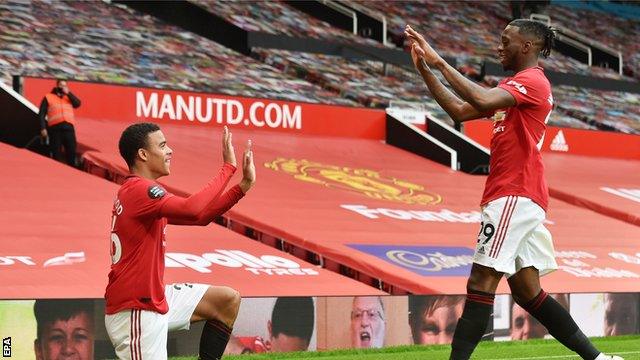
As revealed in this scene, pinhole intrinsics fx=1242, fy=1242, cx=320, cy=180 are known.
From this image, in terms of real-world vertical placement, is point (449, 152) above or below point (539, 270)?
below

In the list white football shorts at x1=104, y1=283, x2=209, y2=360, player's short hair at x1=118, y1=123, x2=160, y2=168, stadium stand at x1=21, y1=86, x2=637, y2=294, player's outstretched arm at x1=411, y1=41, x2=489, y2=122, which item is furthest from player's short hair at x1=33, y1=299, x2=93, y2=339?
stadium stand at x1=21, y1=86, x2=637, y2=294

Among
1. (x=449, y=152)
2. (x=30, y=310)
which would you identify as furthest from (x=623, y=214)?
(x=30, y=310)

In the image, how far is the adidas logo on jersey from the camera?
73.2 feet

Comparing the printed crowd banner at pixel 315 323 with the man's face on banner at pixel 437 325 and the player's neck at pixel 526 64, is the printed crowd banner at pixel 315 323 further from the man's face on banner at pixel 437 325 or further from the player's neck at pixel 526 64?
the player's neck at pixel 526 64

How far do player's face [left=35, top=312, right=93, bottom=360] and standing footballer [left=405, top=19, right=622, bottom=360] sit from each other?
325 centimetres

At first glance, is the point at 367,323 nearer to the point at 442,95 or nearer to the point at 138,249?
the point at 442,95

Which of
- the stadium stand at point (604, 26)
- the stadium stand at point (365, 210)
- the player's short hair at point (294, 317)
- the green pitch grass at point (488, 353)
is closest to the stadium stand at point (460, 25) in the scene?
the stadium stand at point (604, 26)

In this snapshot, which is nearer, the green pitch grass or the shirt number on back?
the shirt number on back

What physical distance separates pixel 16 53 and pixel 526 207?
13.4 meters

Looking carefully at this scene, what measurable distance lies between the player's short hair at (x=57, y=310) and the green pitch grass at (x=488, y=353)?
740 mm

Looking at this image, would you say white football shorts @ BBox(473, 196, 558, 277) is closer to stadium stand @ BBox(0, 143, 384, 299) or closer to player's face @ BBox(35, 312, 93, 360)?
player's face @ BBox(35, 312, 93, 360)

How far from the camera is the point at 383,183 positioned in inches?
667

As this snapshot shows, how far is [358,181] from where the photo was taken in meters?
16.8

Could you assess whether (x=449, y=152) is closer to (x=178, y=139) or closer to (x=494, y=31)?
(x=178, y=139)
